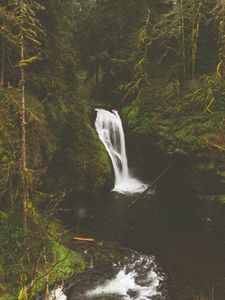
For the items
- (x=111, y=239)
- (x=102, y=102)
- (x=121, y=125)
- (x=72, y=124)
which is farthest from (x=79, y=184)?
(x=102, y=102)

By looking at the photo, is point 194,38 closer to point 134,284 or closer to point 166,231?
point 166,231

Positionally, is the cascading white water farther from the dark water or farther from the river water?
the dark water

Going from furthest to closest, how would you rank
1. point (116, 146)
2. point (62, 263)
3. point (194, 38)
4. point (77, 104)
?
point (116, 146), point (194, 38), point (77, 104), point (62, 263)

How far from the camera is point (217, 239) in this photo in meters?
15.9

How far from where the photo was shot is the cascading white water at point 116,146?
75.8 ft

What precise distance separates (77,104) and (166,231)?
882cm

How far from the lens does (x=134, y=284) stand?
12.2 meters

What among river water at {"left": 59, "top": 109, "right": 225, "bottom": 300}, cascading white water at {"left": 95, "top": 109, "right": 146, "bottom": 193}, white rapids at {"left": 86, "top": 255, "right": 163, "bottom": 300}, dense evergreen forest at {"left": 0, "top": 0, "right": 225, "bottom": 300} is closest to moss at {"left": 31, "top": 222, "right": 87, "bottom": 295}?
dense evergreen forest at {"left": 0, "top": 0, "right": 225, "bottom": 300}

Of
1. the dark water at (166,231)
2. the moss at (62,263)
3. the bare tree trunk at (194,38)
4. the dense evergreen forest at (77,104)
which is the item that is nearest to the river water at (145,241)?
the dark water at (166,231)

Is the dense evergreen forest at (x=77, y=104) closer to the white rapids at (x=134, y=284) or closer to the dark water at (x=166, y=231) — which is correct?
the white rapids at (x=134, y=284)

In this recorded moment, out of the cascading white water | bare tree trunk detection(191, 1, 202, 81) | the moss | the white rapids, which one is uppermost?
bare tree trunk detection(191, 1, 202, 81)

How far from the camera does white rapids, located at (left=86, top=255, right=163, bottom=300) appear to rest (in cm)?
1155

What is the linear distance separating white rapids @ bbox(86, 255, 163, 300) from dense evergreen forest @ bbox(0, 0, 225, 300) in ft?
4.34

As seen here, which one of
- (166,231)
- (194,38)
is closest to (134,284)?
(166,231)
